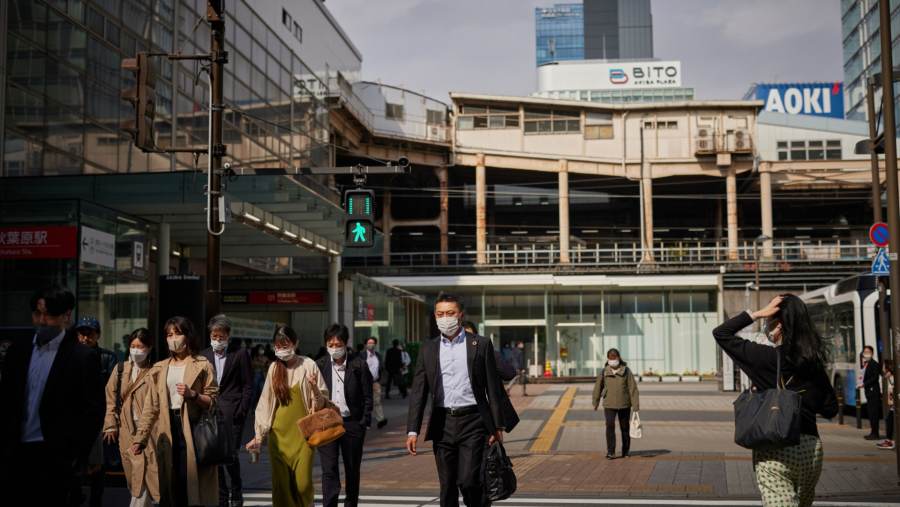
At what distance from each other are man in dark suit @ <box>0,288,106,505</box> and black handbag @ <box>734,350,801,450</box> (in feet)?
12.2

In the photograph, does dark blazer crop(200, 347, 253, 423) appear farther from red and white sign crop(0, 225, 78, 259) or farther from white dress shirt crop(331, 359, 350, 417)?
red and white sign crop(0, 225, 78, 259)

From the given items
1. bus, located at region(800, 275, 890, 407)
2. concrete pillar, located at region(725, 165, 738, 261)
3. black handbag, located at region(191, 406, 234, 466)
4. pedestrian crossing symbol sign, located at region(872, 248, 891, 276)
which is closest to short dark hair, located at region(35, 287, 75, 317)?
black handbag, located at region(191, 406, 234, 466)

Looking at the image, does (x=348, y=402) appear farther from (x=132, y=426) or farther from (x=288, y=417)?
(x=132, y=426)

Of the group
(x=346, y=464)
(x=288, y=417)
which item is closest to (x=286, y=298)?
(x=346, y=464)

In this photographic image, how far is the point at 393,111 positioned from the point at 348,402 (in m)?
55.2

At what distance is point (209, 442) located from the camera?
25.9 feet

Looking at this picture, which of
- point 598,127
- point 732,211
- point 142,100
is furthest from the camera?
point 598,127

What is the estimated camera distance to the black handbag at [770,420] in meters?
5.66

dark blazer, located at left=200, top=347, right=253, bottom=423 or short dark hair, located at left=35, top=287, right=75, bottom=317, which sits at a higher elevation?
short dark hair, located at left=35, top=287, right=75, bottom=317

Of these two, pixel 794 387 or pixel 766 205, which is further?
pixel 766 205

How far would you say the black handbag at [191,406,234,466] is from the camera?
7867mm

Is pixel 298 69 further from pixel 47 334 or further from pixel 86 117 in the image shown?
pixel 47 334

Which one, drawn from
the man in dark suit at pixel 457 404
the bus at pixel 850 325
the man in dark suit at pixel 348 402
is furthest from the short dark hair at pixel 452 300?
the bus at pixel 850 325

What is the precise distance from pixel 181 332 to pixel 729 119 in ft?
199
